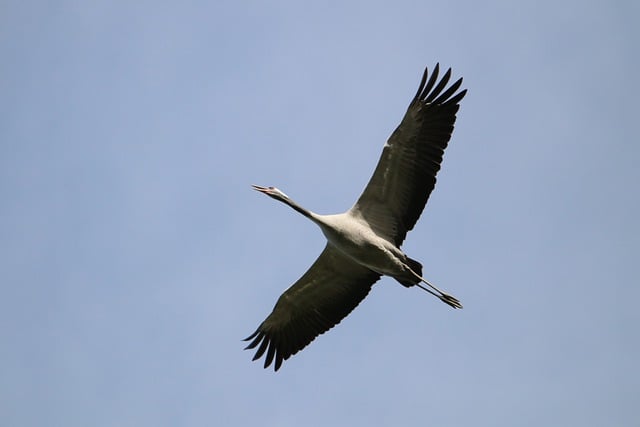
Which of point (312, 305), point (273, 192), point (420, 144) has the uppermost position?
point (420, 144)

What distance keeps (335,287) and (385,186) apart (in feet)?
8.59

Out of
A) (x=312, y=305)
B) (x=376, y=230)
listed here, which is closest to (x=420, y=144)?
(x=376, y=230)

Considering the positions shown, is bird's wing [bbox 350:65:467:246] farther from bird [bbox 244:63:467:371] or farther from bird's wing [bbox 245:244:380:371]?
bird's wing [bbox 245:244:380:371]

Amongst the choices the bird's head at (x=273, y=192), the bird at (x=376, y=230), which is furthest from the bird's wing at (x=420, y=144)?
the bird's head at (x=273, y=192)

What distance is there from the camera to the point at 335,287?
19.5m

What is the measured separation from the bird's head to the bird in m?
0.02

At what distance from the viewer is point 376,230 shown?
61.2 feet

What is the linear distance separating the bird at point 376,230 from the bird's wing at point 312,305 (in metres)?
0.02

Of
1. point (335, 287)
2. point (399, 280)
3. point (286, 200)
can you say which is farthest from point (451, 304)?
point (286, 200)

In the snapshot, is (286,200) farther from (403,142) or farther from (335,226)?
(403,142)

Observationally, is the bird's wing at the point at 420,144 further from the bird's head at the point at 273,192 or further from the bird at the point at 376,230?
the bird's head at the point at 273,192

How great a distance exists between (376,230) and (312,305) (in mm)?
2337

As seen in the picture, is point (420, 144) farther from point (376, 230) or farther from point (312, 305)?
point (312, 305)

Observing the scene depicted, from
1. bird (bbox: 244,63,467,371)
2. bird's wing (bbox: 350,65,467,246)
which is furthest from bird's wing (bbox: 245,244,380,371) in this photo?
bird's wing (bbox: 350,65,467,246)
